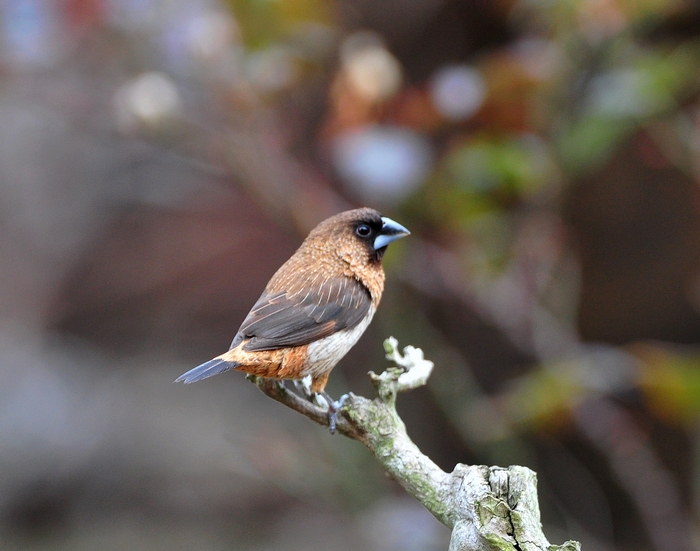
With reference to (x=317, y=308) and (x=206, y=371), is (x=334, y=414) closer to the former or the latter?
(x=206, y=371)

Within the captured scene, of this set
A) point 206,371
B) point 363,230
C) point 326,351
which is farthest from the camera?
point 363,230

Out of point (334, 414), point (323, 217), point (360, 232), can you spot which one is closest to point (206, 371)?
point (334, 414)

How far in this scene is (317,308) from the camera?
82.6 inches

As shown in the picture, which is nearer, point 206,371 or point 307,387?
point 206,371

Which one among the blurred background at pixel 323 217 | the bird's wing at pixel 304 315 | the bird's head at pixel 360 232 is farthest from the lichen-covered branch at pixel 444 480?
the blurred background at pixel 323 217

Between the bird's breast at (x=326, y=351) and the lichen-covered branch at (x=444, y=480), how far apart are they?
0.11 meters

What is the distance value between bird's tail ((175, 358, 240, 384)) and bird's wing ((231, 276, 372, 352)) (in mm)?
113

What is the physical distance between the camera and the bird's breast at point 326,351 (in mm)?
2004

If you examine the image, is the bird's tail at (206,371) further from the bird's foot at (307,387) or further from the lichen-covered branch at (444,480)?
the bird's foot at (307,387)

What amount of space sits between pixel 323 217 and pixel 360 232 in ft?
2.93

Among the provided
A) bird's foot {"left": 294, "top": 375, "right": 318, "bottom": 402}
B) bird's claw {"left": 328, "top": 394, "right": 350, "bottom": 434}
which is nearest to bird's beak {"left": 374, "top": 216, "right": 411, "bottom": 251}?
bird's foot {"left": 294, "top": 375, "right": 318, "bottom": 402}

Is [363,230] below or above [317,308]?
above

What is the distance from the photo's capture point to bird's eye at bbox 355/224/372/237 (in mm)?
2369

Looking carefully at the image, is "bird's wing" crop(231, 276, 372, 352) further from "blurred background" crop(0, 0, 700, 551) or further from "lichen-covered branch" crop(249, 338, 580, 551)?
"blurred background" crop(0, 0, 700, 551)
